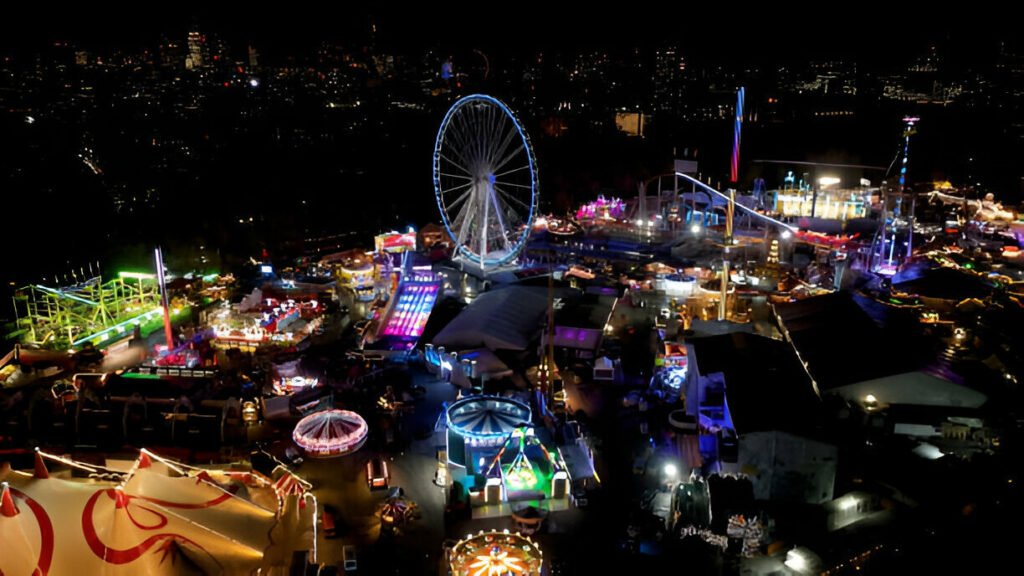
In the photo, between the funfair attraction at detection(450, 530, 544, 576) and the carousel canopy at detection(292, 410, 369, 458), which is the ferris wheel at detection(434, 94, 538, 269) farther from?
the funfair attraction at detection(450, 530, 544, 576)

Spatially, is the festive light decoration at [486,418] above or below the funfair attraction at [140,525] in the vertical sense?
below

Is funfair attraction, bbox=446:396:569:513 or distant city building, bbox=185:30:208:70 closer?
funfair attraction, bbox=446:396:569:513

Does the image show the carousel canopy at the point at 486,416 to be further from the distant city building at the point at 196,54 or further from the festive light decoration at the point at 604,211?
the distant city building at the point at 196,54

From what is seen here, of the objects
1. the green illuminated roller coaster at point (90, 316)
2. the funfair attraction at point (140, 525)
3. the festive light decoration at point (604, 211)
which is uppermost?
the funfair attraction at point (140, 525)

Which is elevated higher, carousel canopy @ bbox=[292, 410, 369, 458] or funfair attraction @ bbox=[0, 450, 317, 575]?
funfair attraction @ bbox=[0, 450, 317, 575]

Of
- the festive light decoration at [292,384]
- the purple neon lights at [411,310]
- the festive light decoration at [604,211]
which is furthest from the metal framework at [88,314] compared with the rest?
the festive light decoration at [604,211]

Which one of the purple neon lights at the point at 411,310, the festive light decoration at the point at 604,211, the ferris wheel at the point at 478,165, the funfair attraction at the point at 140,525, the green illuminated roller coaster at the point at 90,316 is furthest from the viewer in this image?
the festive light decoration at the point at 604,211

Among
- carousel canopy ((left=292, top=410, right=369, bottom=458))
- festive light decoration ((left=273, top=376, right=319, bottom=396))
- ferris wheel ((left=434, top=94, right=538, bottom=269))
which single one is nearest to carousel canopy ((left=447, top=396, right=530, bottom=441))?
carousel canopy ((left=292, top=410, right=369, bottom=458))
